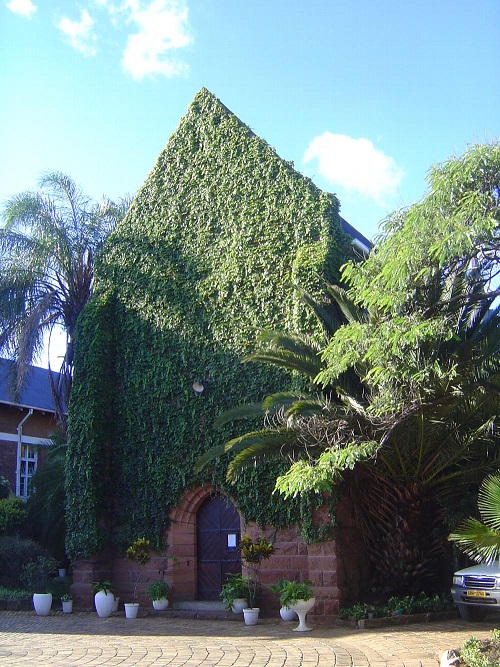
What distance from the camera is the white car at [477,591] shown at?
11.6 meters

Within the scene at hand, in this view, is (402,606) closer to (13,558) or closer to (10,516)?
(13,558)

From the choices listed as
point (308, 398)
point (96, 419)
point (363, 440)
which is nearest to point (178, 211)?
point (96, 419)

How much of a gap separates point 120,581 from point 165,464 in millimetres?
2884

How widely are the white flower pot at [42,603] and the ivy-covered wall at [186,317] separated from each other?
1270mm

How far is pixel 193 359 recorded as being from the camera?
1661 cm

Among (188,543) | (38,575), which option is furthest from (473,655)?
(38,575)

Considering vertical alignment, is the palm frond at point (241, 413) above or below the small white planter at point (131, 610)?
above

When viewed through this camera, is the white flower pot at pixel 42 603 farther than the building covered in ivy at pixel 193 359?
No

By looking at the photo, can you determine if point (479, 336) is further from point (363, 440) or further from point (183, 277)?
point (183, 277)

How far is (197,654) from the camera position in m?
10.2

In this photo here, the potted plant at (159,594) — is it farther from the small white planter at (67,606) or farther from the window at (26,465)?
the window at (26,465)

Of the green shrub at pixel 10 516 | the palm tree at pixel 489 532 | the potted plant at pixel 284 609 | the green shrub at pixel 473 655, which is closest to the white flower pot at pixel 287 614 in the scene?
the potted plant at pixel 284 609

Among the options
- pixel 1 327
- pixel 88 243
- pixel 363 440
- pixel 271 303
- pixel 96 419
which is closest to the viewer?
pixel 363 440

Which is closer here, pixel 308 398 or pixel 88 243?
pixel 308 398
